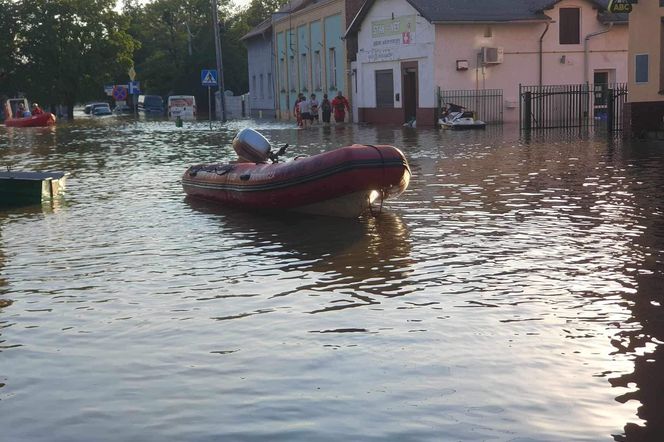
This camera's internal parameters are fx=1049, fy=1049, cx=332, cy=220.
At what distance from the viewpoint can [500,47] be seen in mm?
39875

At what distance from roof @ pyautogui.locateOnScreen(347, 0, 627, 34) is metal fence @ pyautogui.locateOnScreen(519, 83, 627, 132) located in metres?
2.69

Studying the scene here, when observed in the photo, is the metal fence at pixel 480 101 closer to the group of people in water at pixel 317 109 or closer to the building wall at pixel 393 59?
the building wall at pixel 393 59

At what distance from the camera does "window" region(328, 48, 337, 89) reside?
4988 cm

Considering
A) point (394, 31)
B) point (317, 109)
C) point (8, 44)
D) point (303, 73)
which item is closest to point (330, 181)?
point (394, 31)

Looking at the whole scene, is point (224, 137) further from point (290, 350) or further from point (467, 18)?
point (290, 350)

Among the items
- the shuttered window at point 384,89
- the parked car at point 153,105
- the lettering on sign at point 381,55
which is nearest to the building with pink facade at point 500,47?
the lettering on sign at point 381,55

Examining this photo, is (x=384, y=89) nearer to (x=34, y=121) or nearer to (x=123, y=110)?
(x=34, y=121)

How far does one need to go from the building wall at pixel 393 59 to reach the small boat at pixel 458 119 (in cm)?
235

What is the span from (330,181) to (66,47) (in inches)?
2558

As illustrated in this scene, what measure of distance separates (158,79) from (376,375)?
3559 inches

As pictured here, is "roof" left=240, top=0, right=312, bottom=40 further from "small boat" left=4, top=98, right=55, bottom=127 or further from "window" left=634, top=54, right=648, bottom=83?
"window" left=634, top=54, right=648, bottom=83

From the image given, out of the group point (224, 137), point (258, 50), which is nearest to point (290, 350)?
point (224, 137)

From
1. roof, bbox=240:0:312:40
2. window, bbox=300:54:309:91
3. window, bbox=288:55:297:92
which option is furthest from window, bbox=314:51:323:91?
roof, bbox=240:0:312:40

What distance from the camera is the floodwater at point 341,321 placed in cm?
559
